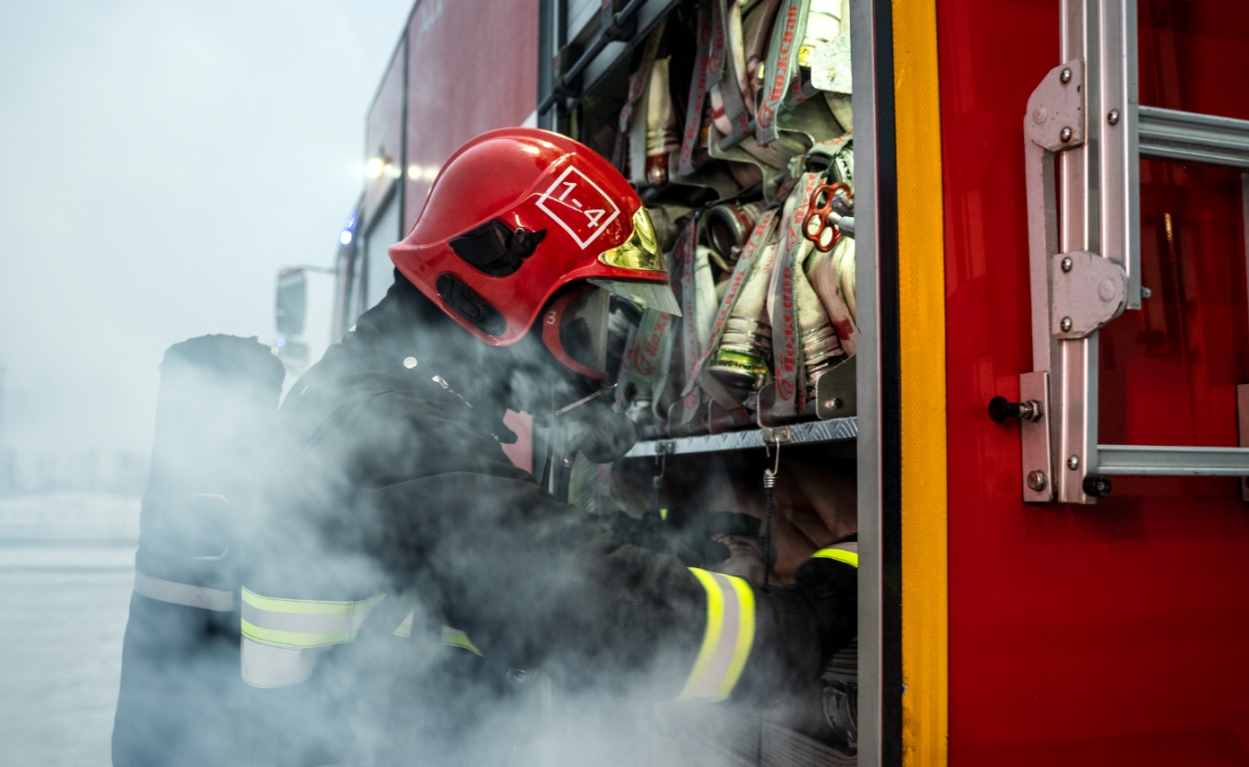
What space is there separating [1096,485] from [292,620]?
1232mm

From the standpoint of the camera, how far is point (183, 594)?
5.20ft

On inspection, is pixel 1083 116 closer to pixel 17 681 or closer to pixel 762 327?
pixel 762 327

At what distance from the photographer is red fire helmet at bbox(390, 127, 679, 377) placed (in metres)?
1.84

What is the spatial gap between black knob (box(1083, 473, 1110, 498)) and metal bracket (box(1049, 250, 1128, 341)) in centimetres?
18

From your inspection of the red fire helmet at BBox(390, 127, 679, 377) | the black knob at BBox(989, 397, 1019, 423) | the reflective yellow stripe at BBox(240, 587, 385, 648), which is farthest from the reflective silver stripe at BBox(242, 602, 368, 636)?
the black knob at BBox(989, 397, 1019, 423)

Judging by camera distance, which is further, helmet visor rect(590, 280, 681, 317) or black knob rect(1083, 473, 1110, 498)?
helmet visor rect(590, 280, 681, 317)

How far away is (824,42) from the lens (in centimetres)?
198

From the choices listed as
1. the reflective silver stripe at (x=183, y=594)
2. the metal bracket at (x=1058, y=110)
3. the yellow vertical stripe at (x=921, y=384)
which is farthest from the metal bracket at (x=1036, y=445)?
the reflective silver stripe at (x=183, y=594)

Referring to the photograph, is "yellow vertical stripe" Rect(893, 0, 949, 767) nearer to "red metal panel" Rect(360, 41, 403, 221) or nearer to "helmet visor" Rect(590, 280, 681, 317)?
"helmet visor" Rect(590, 280, 681, 317)

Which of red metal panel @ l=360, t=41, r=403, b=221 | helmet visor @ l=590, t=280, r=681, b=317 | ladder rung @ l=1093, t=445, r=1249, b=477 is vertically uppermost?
red metal panel @ l=360, t=41, r=403, b=221

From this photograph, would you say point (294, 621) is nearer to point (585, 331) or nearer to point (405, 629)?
point (405, 629)

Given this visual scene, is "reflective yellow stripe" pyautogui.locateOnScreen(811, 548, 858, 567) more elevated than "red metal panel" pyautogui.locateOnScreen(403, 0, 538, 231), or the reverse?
"red metal panel" pyautogui.locateOnScreen(403, 0, 538, 231)

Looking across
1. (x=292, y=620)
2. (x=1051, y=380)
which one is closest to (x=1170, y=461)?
(x=1051, y=380)

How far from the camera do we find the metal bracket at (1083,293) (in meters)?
1.05
